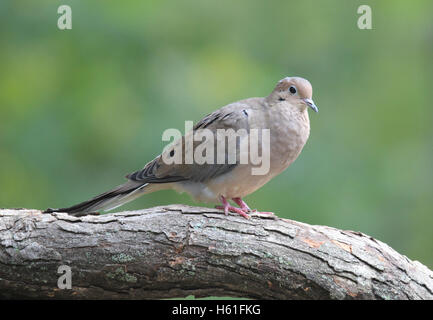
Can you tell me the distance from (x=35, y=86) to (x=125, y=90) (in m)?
1.00

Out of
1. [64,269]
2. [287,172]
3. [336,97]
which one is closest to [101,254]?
[64,269]

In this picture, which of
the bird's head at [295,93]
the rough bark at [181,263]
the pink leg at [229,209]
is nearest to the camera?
the rough bark at [181,263]

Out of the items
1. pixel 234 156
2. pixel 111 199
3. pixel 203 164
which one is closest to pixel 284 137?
pixel 234 156

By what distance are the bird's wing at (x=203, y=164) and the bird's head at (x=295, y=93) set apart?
0.25 metres

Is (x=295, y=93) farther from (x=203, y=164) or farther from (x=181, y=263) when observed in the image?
(x=181, y=263)

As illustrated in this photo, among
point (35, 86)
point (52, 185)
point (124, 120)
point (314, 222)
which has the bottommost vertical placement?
point (314, 222)

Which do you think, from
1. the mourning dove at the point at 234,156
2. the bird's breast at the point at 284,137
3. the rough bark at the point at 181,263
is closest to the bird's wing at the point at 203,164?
the mourning dove at the point at 234,156

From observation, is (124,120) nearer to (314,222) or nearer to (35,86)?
(35,86)

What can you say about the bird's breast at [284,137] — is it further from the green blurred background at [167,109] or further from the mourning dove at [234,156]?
the green blurred background at [167,109]

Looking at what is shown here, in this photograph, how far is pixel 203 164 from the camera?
4371 millimetres

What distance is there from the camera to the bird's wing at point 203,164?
435 cm

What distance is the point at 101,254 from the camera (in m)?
3.59

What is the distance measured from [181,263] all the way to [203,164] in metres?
0.99

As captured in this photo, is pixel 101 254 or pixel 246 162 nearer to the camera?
pixel 101 254
